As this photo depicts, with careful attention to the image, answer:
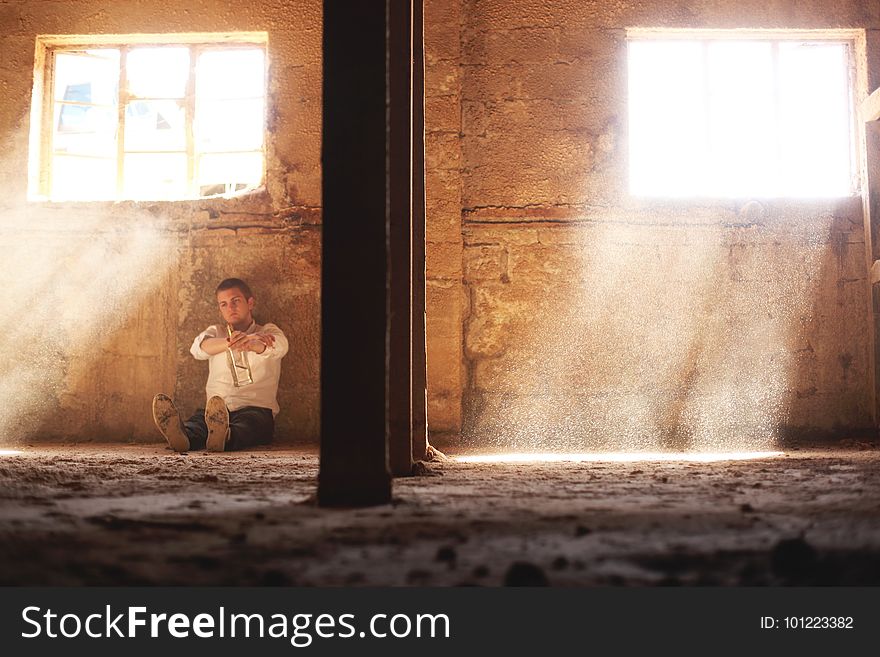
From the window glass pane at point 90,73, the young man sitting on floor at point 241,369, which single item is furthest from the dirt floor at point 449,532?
the window glass pane at point 90,73

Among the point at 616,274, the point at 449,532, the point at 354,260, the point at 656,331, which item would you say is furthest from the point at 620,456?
the point at 449,532

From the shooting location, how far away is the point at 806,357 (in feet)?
20.4

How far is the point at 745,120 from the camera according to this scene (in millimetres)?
6500

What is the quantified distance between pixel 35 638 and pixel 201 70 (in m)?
6.09

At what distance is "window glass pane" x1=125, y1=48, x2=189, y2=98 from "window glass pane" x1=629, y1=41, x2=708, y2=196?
3605 millimetres

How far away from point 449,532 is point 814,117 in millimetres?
5835

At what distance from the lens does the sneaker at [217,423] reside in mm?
5449

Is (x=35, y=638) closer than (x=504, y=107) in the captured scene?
Yes

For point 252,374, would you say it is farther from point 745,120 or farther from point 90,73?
point 745,120

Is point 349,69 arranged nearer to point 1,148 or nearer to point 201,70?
point 201,70

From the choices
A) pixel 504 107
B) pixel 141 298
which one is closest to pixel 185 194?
pixel 141 298

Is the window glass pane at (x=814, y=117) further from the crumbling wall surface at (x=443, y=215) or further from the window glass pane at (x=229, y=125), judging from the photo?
the window glass pane at (x=229, y=125)

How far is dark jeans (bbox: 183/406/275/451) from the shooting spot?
5730 mm

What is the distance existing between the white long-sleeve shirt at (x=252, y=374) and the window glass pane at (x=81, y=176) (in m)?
1.66
